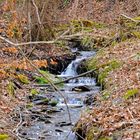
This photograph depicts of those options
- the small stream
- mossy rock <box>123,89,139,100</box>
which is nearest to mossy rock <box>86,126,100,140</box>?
the small stream

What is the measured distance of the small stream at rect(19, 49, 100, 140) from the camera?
8336 millimetres

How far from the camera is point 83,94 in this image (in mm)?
11742

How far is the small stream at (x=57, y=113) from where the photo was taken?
834 cm

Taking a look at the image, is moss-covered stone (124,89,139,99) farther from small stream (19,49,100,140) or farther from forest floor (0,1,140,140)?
small stream (19,49,100,140)

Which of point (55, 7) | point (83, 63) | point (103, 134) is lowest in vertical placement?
point (83, 63)

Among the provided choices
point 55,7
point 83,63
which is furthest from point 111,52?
point 55,7

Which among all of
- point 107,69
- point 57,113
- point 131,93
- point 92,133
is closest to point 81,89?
point 107,69

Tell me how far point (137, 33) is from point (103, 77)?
174 inches

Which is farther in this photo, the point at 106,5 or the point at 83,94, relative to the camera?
the point at 106,5

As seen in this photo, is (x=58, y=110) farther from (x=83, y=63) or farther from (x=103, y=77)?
(x=83, y=63)

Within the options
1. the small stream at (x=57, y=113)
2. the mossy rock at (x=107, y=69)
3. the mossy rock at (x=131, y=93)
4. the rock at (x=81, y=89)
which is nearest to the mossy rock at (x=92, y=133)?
the small stream at (x=57, y=113)

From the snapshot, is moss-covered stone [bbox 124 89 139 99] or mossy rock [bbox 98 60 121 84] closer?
moss-covered stone [bbox 124 89 139 99]

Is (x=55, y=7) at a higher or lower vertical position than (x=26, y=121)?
higher

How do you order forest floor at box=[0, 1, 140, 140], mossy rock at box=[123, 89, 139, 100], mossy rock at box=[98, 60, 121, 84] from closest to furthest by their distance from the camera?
forest floor at box=[0, 1, 140, 140] → mossy rock at box=[123, 89, 139, 100] → mossy rock at box=[98, 60, 121, 84]
